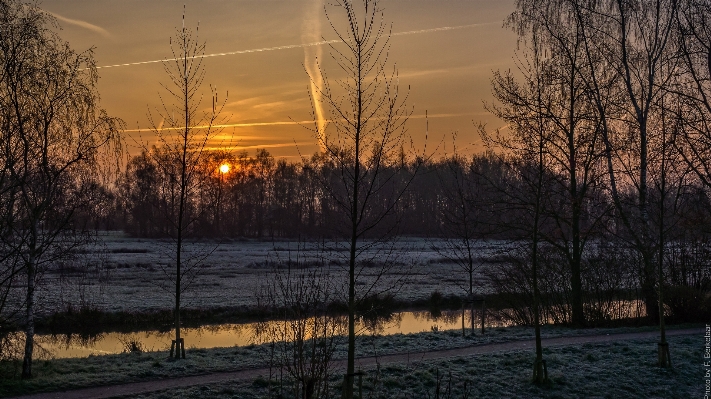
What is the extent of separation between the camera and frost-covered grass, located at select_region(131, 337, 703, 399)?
38.1ft

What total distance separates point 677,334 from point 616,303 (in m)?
3.55

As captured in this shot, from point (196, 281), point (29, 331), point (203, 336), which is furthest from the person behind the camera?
point (196, 281)

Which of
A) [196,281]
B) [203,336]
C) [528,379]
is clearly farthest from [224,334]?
[196,281]

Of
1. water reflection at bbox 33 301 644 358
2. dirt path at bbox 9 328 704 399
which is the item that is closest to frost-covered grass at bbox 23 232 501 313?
water reflection at bbox 33 301 644 358

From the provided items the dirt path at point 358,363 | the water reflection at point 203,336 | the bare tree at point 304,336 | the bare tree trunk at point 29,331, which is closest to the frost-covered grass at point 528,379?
the dirt path at point 358,363

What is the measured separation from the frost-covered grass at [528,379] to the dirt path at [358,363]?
54cm

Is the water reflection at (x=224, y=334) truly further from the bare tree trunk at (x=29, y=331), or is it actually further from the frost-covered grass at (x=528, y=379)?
the bare tree trunk at (x=29, y=331)

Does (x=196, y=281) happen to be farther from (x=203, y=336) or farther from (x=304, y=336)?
(x=304, y=336)

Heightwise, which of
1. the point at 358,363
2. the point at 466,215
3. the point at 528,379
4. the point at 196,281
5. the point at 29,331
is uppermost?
the point at 466,215

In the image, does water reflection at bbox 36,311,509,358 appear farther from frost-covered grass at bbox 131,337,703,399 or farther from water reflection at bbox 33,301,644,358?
frost-covered grass at bbox 131,337,703,399

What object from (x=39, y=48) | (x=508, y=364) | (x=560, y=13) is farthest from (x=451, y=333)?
(x=39, y=48)

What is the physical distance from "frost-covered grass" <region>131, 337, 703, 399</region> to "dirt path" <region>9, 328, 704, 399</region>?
542 mm

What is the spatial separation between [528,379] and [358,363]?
3899mm

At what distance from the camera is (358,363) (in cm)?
A: 1385
